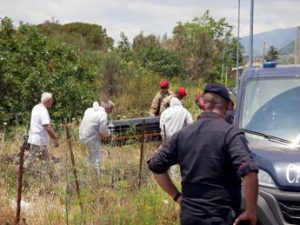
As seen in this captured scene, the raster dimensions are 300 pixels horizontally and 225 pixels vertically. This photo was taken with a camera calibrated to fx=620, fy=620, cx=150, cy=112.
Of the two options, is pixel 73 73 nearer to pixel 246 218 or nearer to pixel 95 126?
pixel 95 126

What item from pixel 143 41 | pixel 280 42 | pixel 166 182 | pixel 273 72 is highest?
pixel 143 41

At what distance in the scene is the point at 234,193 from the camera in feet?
13.4

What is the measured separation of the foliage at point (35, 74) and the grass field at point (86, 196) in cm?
750

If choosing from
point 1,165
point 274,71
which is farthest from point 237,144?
point 1,165

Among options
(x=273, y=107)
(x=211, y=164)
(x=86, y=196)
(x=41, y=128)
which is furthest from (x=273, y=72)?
(x=41, y=128)

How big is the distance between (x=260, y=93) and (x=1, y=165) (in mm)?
3221

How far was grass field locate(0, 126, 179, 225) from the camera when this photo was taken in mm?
6129

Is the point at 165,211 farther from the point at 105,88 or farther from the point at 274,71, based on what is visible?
the point at 105,88

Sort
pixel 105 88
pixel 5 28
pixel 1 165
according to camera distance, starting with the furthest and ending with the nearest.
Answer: pixel 105 88, pixel 5 28, pixel 1 165

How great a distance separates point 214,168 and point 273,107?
7.06 feet

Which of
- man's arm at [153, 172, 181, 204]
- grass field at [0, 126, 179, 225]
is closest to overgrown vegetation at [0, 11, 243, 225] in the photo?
grass field at [0, 126, 179, 225]

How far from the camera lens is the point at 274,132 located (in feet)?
19.0

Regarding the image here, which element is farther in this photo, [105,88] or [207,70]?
[207,70]

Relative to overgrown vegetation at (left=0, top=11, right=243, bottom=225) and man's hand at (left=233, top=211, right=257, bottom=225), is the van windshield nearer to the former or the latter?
overgrown vegetation at (left=0, top=11, right=243, bottom=225)
